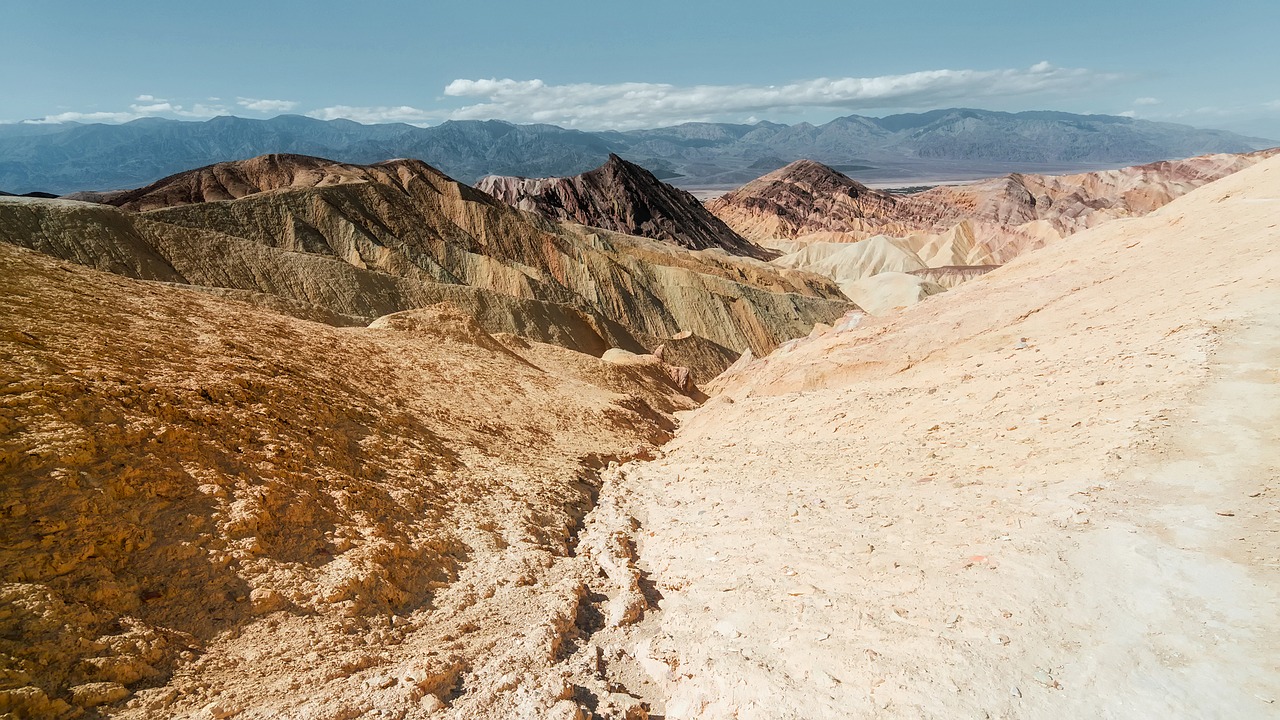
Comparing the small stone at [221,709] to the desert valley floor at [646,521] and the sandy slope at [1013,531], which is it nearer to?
the desert valley floor at [646,521]

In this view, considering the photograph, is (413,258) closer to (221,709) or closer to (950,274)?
(221,709)

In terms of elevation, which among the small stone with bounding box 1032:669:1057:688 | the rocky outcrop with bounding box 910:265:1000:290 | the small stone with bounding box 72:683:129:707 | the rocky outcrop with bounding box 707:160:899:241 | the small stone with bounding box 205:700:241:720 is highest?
the rocky outcrop with bounding box 707:160:899:241

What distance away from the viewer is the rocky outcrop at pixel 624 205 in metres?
80.4

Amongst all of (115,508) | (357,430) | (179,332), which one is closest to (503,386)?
(357,430)

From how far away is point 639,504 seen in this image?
9148 mm

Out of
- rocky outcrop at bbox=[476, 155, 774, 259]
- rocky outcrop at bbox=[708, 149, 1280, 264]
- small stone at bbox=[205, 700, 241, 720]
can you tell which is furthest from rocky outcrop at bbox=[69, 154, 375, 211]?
rocky outcrop at bbox=[708, 149, 1280, 264]

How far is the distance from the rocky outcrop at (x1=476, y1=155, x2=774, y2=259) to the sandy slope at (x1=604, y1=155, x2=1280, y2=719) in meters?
68.7

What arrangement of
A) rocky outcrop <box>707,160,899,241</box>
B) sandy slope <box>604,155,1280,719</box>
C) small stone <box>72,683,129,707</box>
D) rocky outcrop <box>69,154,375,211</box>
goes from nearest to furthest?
small stone <box>72,683,129,707</box> < sandy slope <box>604,155,1280,719</box> < rocky outcrop <box>69,154,375,211</box> < rocky outcrop <box>707,160,899,241</box>

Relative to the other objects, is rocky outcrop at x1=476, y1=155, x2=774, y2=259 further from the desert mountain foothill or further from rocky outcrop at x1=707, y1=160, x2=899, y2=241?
the desert mountain foothill

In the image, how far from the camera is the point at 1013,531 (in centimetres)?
555

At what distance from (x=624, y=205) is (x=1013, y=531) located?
79.7 metres

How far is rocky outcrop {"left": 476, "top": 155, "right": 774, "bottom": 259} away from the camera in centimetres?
8038

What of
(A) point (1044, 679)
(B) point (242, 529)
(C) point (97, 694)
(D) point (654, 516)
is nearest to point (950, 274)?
(D) point (654, 516)

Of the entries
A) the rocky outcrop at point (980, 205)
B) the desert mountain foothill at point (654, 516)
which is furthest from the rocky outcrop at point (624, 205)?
the desert mountain foothill at point (654, 516)
